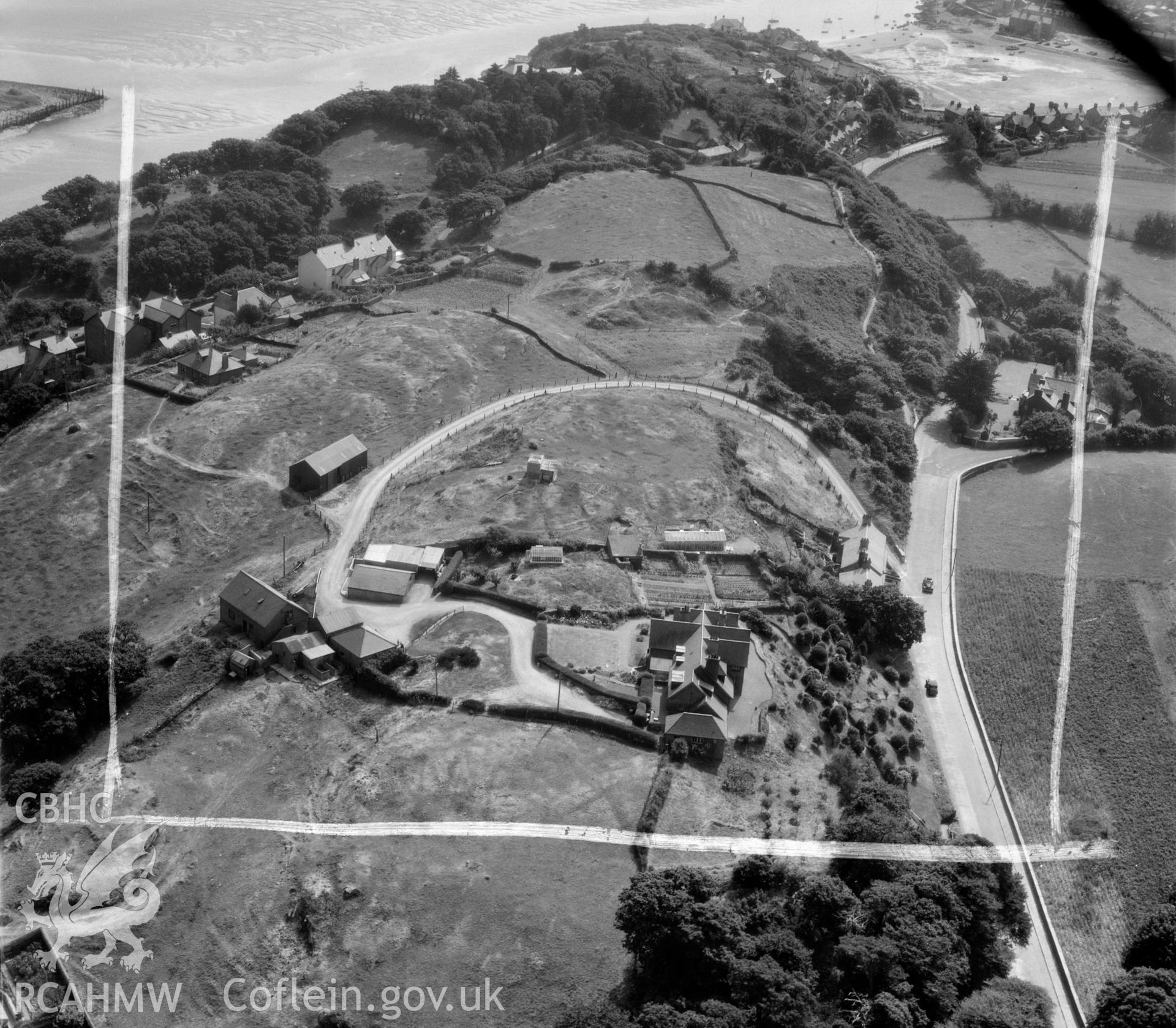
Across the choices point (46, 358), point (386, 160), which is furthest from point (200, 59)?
point (46, 358)

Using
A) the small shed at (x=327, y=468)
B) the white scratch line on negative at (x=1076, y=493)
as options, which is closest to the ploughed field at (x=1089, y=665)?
the white scratch line on negative at (x=1076, y=493)

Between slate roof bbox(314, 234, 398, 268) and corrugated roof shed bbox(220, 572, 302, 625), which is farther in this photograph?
slate roof bbox(314, 234, 398, 268)

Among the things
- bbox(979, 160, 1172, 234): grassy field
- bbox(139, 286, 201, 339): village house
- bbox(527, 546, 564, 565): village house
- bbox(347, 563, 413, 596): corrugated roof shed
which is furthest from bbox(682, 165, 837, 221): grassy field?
bbox(347, 563, 413, 596): corrugated roof shed

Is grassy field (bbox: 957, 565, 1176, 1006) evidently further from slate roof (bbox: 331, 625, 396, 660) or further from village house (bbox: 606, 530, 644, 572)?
slate roof (bbox: 331, 625, 396, 660)

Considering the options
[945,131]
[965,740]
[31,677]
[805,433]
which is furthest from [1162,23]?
[31,677]

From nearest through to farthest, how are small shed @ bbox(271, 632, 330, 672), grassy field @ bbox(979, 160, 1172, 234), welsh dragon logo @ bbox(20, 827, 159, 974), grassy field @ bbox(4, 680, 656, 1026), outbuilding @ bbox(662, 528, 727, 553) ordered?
grassy field @ bbox(4, 680, 656, 1026) → welsh dragon logo @ bbox(20, 827, 159, 974) → small shed @ bbox(271, 632, 330, 672) → outbuilding @ bbox(662, 528, 727, 553) → grassy field @ bbox(979, 160, 1172, 234)

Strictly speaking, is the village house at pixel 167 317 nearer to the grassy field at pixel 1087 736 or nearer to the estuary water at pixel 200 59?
the estuary water at pixel 200 59

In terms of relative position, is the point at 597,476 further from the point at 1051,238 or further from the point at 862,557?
the point at 1051,238

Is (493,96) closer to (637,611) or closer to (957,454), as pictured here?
(957,454)
